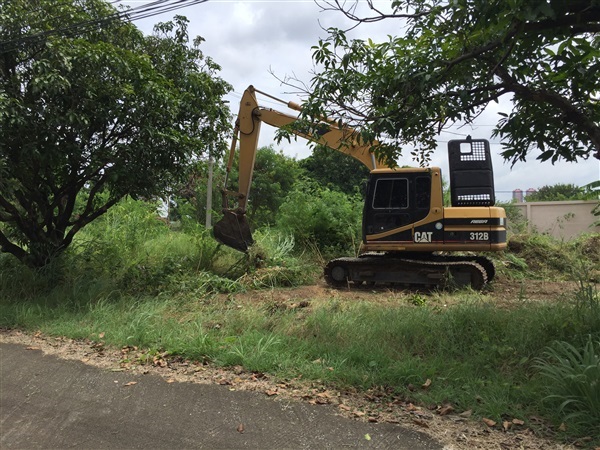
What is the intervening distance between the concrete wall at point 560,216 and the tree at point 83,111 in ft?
60.5

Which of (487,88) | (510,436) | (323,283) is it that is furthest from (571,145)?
(323,283)

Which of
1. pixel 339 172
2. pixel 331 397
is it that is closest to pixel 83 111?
pixel 331 397

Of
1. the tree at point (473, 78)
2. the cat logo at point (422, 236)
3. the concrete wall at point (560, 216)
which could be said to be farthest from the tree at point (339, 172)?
the tree at point (473, 78)

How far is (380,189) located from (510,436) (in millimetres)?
6736

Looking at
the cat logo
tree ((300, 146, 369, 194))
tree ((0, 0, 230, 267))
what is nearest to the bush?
Answer: the cat logo

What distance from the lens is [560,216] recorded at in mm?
23281

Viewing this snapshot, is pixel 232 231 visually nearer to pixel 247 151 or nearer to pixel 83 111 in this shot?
pixel 247 151

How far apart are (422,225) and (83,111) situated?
6633 millimetres

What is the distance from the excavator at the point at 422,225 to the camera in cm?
927

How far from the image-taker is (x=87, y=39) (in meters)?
8.42

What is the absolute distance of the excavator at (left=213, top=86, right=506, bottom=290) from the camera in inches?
365

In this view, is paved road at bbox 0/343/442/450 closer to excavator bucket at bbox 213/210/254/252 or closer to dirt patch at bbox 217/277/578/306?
dirt patch at bbox 217/277/578/306

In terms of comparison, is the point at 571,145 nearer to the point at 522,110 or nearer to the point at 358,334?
the point at 522,110

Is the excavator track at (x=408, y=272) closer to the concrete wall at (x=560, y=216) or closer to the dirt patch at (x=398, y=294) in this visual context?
the dirt patch at (x=398, y=294)
